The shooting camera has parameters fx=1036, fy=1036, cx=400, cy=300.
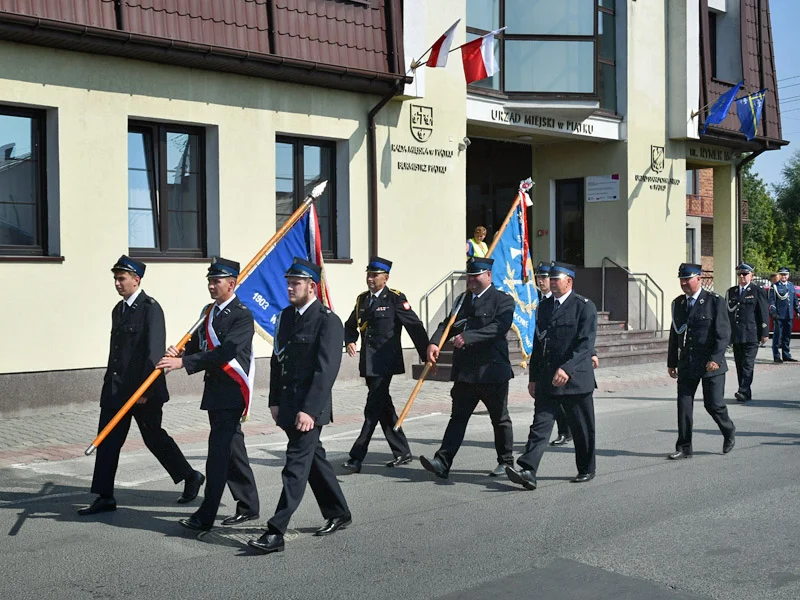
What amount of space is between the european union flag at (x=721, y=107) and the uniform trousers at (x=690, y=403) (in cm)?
1234

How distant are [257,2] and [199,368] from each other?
8.85 metres

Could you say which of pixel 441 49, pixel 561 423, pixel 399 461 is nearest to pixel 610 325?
pixel 441 49

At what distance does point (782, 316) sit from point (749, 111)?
4496mm

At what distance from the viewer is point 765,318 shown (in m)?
15.4

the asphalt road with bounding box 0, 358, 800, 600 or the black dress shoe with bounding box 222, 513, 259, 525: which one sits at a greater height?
the black dress shoe with bounding box 222, 513, 259, 525

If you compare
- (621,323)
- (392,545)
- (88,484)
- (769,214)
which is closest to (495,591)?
(392,545)

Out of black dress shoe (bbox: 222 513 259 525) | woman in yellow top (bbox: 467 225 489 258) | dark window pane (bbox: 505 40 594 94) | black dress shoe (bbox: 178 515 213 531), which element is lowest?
black dress shoe (bbox: 222 513 259 525)

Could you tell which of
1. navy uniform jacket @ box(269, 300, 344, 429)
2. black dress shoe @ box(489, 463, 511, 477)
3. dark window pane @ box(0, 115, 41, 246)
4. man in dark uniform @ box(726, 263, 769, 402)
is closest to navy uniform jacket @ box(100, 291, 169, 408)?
navy uniform jacket @ box(269, 300, 344, 429)

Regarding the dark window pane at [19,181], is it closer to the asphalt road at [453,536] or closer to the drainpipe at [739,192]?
the asphalt road at [453,536]

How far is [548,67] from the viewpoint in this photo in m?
19.3

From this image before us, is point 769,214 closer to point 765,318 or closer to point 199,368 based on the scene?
point 765,318

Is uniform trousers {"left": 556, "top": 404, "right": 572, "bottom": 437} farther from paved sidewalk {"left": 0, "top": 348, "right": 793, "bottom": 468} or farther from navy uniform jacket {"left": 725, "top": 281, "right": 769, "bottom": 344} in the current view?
navy uniform jacket {"left": 725, "top": 281, "right": 769, "bottom": 344}

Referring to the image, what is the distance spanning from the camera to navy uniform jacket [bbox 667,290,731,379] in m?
9.85

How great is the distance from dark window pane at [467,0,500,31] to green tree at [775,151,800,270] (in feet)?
143
